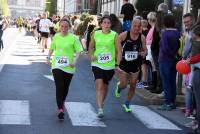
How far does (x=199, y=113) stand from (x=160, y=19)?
3422 mm

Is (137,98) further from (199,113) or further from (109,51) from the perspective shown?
(199,113)

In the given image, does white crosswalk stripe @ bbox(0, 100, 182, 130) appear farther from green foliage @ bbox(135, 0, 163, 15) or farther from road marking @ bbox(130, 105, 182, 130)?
green foliage @ bbox(135, 0, 163, 15)

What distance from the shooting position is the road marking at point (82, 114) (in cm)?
941

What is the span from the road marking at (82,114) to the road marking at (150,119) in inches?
31.8

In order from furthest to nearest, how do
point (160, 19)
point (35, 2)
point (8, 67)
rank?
point (35, 2) → point (8, 67) → point (160, 19)

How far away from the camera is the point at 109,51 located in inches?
391

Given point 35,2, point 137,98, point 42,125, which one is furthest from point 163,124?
point 35,2

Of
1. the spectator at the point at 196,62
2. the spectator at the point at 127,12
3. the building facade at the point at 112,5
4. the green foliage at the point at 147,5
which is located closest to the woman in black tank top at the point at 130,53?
the spectator at the point at 196,62

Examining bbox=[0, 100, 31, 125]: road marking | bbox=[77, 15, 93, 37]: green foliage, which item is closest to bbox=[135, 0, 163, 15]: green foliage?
bbox=[77, 15, 93, 37]: green foliage

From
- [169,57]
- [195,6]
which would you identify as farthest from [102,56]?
[195,6]

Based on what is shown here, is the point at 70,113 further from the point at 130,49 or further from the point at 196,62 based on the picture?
the point at 196,62

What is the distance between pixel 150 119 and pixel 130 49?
1.31 meters

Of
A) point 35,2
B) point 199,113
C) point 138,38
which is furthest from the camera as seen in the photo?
point 35,2

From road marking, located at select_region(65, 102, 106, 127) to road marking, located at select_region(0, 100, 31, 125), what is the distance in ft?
2.54
